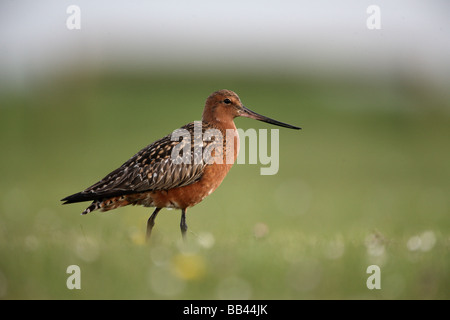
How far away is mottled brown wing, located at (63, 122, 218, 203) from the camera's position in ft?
23.0

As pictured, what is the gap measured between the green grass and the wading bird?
1.49 ft

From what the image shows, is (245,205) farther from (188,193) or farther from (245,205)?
(188,193)

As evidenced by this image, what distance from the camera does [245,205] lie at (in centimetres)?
1212

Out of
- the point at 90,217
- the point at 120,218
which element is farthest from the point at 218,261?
the point at 90,217

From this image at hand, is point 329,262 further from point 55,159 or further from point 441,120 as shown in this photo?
point 441,120

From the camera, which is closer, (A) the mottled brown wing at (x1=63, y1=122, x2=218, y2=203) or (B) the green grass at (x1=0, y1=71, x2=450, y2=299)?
(B) the green grass at (x1=0, y1=71, x2=450, y2=299)

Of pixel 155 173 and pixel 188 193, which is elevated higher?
pixel 155 173

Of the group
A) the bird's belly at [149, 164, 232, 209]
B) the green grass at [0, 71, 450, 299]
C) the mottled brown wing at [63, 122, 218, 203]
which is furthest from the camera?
the bird's belly at [149, 164, 232, 209]

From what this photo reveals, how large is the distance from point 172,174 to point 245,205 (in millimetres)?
5182

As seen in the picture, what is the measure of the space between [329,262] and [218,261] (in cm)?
115

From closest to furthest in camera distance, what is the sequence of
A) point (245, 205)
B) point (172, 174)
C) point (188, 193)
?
point (172, 174) < point (188, 193) < point (245, 205)

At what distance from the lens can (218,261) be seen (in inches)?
221

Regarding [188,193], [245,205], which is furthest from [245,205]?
[188,193]

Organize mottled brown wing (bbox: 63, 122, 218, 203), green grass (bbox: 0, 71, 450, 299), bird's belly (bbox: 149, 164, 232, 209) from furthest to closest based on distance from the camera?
bird's belly (bbox: 149, 164, 232, 209), mottled brown wing (bbox: 63, 122, 218, 203), green grass (bbox: 0, 71, 450, 299)
